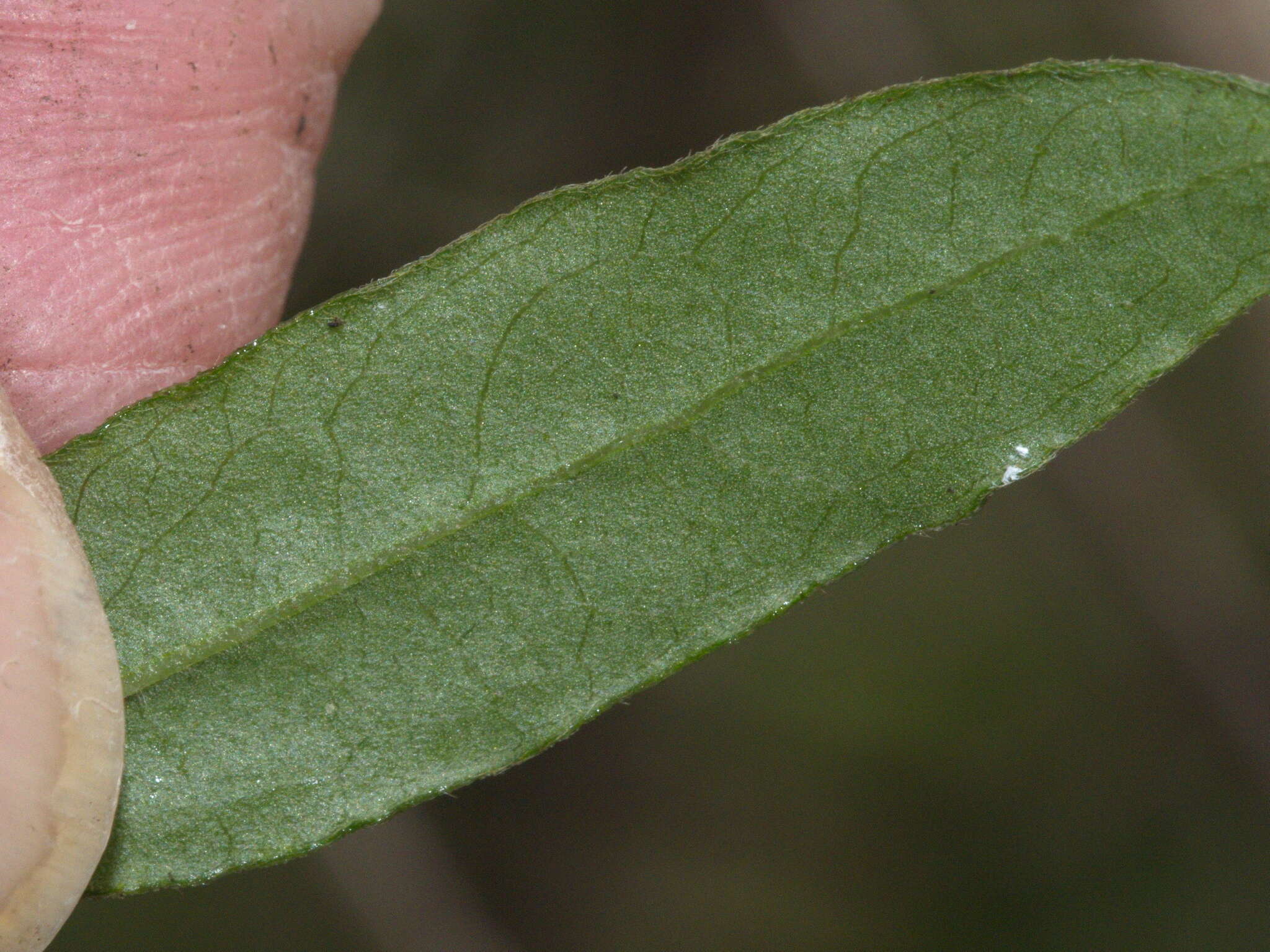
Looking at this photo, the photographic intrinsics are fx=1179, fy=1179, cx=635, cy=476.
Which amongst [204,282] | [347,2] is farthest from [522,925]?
[347,2]

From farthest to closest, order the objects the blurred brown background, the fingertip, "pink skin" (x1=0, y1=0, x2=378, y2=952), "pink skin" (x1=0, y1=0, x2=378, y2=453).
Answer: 1. the blurred brown background
2. the fingertip
3. "pink skin" (x1=0, y1=0, x2=378, y2=453)
4. "pink skin" (x1=0, y1=0, x2=378, y2=952)

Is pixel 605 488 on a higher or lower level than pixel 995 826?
higher

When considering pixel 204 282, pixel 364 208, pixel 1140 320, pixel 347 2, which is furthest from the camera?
pixel 364 208

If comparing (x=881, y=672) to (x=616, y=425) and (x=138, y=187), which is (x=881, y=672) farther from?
(x=138, y=187)

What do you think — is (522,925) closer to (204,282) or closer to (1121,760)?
(1121,760)

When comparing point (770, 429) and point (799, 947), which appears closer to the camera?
point (770, 429)

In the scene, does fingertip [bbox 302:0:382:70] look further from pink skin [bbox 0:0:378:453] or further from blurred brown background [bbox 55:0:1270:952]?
blurred brown background [bbox 55:0:1270:952]

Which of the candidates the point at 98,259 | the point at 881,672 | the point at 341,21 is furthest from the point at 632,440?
the point at 881,672

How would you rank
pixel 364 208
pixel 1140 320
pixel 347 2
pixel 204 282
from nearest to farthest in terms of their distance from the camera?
pixel 1140 320 → pixel 204 282 → pixel 347 2 → pixel 364 208

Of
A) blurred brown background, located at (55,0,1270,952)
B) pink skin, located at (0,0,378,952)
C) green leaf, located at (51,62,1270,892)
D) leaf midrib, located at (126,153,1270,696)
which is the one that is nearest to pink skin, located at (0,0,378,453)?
pink skin, located at (0,0,378,952)
